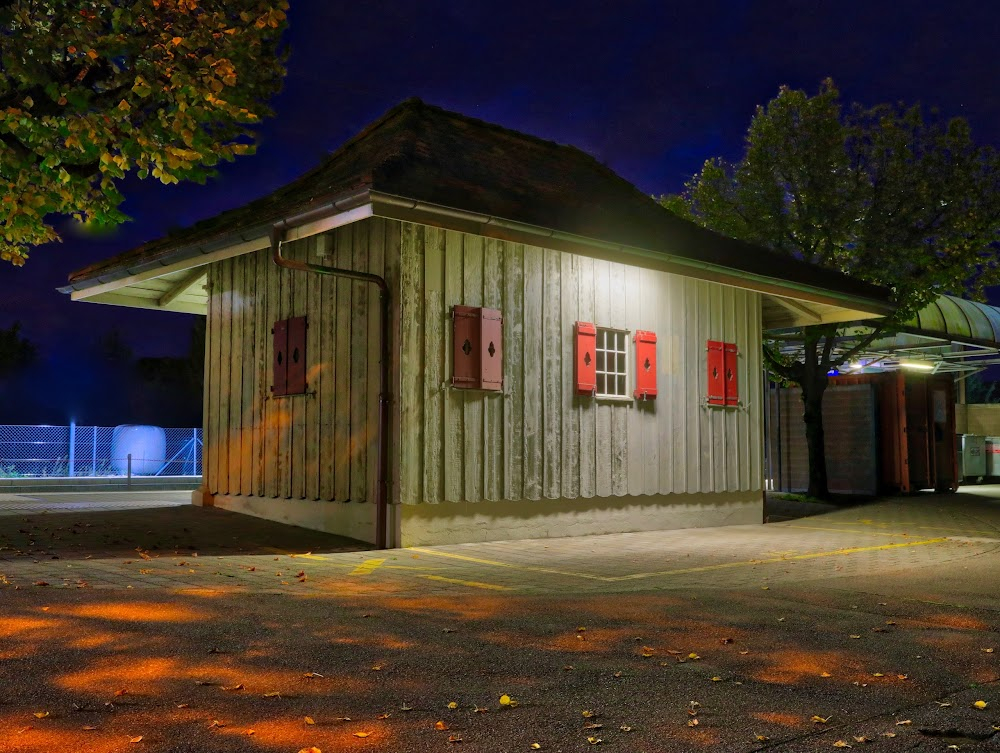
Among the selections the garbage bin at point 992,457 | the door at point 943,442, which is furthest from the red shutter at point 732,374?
the garbage bin at point 992,457

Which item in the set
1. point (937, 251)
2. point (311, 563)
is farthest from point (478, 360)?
point (937, 251)

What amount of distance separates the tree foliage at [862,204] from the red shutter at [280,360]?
34.4 ft

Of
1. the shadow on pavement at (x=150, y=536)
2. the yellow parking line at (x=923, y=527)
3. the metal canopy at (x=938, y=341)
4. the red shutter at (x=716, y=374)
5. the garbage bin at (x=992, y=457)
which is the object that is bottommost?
the yellow parking line at (x=923, y=527)

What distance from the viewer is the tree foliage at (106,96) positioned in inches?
354

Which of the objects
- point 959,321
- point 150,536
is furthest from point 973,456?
point 150,536

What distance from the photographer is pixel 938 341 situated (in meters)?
24.6

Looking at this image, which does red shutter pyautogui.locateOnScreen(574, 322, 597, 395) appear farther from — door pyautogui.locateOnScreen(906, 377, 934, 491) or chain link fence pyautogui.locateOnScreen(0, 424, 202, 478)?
chain link fence pyautogui.locateOnScreen(0, 424, 202, 478)

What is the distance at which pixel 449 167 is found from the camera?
10211 millimetres

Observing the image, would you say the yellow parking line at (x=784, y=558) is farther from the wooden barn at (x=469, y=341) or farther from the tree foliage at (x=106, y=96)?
the tree foliage at (x=106, y=96)

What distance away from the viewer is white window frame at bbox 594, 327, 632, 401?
40.0 ft

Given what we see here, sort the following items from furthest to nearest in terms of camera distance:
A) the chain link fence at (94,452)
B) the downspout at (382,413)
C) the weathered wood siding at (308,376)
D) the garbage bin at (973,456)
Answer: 1. the garbage bin at (973,456)
2. the chain link fence at (94,452)
3. the weathered wood siding at (308,376)
4. the downspout at (382,413)

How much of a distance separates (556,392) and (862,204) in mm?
9830

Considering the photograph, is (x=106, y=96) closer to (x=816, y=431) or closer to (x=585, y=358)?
(x=585, y=358)

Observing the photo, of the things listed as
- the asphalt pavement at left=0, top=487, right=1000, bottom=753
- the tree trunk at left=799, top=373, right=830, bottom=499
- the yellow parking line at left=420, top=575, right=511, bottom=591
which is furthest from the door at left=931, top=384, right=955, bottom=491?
the yellow parking line at left=420, top=575, right=511, bottom=591
